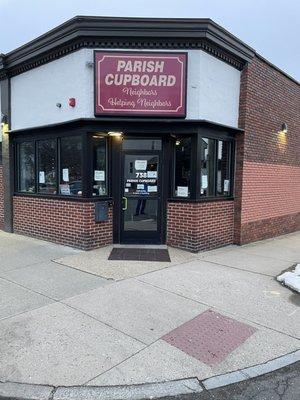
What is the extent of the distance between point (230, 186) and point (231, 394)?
21.0 ft

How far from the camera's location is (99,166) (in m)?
8.18

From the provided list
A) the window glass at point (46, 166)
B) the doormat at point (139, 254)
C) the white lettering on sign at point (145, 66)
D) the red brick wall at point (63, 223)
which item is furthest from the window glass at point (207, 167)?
the window glass at point (46, 166)

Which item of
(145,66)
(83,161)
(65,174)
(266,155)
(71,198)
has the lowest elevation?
(71,198)

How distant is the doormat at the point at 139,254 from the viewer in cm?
730

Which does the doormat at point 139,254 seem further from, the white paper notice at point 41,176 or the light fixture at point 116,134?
the white paper notice at point 41,176

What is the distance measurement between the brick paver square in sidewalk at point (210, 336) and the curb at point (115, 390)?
33 centimetres

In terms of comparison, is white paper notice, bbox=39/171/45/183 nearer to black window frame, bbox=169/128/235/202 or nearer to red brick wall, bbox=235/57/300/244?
black window frame, bbox=169/128/235/202

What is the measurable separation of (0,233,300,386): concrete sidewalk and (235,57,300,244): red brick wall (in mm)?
2531

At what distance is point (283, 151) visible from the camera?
434 inches

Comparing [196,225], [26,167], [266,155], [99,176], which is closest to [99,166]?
[99,176]

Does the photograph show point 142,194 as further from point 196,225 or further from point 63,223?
point 63,223

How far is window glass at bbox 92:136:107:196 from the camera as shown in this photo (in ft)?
26.5

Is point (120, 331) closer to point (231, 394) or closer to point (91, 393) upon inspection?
point (91, 393)

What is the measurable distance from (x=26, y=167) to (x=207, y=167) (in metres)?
4.77
